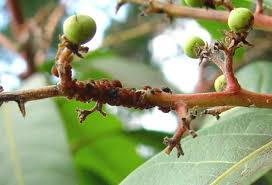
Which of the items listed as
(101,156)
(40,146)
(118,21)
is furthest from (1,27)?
(40,146)

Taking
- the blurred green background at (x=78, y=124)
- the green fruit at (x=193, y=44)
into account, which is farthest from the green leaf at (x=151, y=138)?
the green fruit at (x=193, y=44)

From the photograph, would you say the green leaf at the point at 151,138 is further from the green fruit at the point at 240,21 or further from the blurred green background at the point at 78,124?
the green fruit at the point at 240,21

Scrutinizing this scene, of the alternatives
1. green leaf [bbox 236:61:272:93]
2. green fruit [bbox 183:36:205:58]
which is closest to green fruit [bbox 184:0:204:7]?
green fruit [bbox 183:36:205:58]

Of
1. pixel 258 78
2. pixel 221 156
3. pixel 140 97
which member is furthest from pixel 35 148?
pixel 140 97

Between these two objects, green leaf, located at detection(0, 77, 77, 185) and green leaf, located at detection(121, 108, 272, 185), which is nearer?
green leaf, located at detection(121, 108, 272, 185)

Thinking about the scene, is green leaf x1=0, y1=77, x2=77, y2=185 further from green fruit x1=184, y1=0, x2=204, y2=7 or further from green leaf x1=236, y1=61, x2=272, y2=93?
green fruit x1=184, y1=0, x2=204, y2=7

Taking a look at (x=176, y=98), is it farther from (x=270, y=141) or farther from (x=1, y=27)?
(x=1, y=27)
